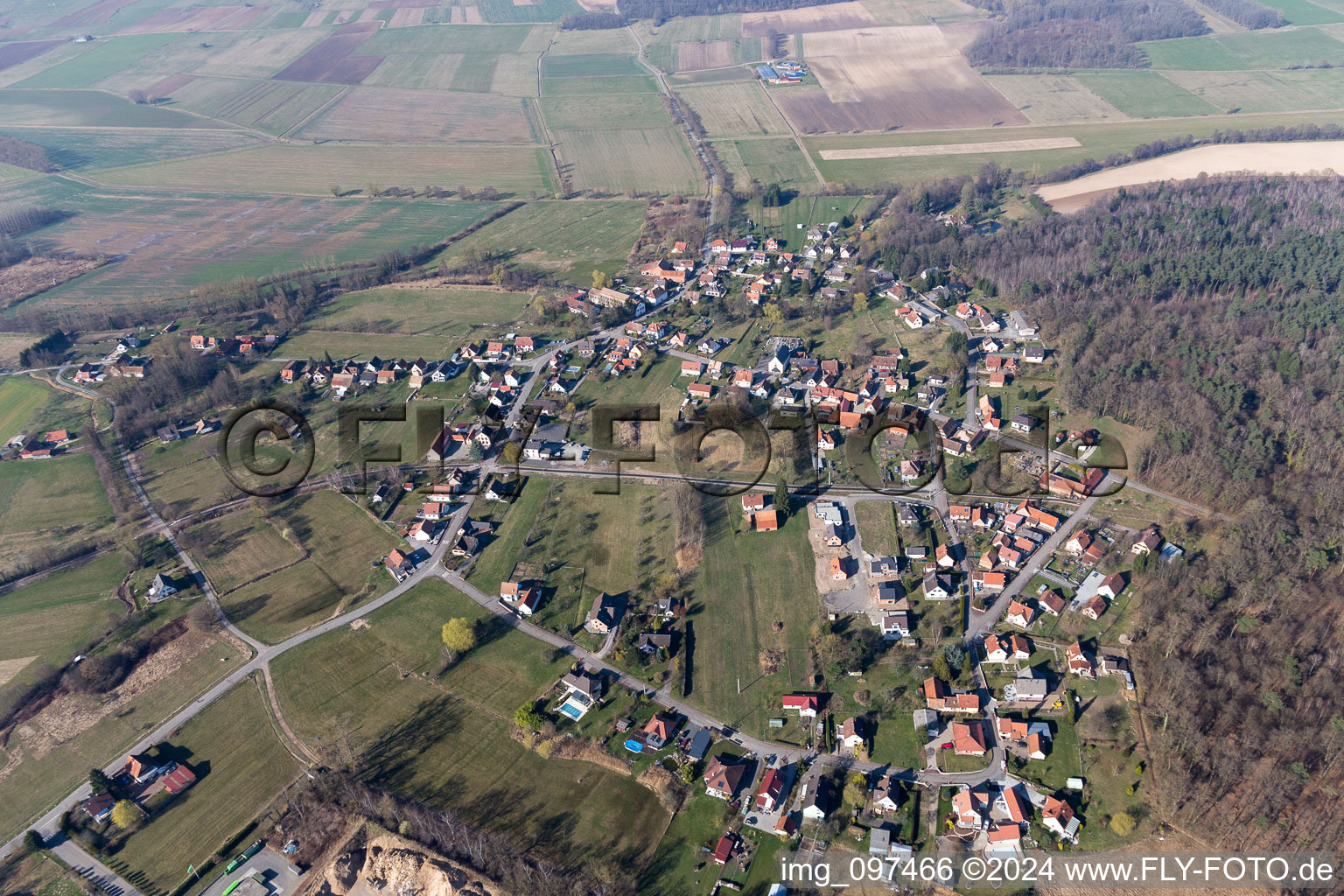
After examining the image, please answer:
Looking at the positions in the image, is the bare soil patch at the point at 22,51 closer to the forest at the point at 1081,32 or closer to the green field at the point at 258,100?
the green field at the point at 258,100

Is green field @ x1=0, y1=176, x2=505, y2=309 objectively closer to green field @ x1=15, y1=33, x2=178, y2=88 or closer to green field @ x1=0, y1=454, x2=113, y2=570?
green field @ x1=0, y1=454, x2=113, y2=570

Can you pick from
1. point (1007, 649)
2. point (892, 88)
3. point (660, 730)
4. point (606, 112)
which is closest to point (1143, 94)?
point (892, 88)

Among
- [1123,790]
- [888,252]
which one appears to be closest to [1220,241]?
[888,252]

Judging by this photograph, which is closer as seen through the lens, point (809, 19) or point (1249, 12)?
point (1249, 12)

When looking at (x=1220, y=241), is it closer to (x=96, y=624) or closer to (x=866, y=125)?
(x=866, y=125)

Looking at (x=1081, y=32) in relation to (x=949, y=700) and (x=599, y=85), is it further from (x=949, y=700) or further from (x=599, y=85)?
(x=949, y=700)

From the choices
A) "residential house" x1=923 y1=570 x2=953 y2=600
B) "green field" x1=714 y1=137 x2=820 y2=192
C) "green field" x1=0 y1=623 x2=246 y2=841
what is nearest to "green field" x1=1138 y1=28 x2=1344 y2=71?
"green field" x1=714 y1=137 x2=820 y2=192
